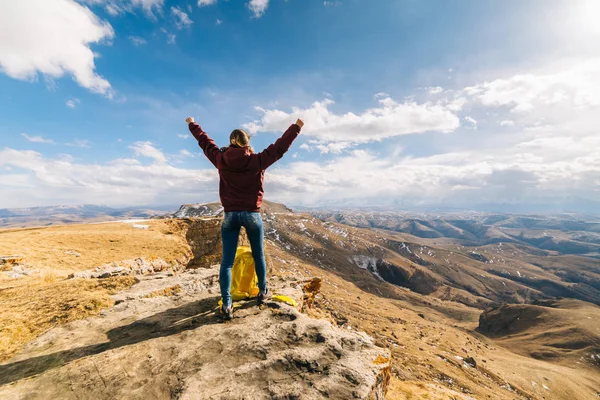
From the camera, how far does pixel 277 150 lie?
6.68 metres

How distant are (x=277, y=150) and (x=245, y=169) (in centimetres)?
96

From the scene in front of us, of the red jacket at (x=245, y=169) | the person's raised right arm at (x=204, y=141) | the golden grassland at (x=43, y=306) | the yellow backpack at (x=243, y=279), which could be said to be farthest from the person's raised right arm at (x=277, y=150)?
the golden grassland at (x=43, y=306)

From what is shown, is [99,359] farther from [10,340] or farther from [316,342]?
[316,342]

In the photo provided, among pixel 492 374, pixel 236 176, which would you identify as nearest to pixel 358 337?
pixel 236 176

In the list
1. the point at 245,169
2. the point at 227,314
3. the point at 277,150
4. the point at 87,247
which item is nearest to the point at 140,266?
the point at 87,247

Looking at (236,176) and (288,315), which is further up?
(236,176)

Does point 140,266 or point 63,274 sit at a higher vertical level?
point 63,274

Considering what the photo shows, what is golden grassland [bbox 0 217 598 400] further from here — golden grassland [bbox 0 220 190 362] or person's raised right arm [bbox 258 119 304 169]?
person's raised right arm [bbox 258 119 304 169]

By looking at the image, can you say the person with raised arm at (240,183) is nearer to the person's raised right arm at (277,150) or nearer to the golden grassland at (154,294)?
the person's raised right arm at (277,150)

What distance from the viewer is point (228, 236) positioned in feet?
22.8

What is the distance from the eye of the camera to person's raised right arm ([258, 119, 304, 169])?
663 centimetres

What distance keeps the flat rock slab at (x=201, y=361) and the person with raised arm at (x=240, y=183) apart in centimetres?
125

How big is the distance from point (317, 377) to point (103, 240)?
29375 mm

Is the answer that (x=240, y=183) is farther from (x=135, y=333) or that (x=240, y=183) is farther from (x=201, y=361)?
(x=135, y=333)
